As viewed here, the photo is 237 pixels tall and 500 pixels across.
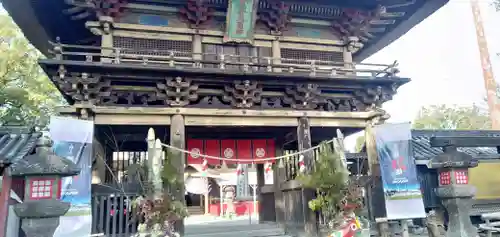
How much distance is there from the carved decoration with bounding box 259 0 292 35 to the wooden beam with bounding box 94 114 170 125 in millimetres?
4058

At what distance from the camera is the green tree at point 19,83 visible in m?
15.0

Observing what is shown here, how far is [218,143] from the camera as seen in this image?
10.7m

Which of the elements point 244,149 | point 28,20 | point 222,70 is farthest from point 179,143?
point 28,20

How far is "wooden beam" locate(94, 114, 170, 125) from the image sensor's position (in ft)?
26.4

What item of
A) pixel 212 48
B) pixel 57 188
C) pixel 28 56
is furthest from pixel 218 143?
pixel 28 56

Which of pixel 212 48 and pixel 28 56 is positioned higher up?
pixel 28 56

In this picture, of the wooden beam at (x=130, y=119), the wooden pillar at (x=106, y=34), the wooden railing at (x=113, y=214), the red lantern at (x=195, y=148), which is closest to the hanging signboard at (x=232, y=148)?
the red lantern at (x=195, y=148)

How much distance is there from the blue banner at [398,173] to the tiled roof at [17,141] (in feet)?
26.6

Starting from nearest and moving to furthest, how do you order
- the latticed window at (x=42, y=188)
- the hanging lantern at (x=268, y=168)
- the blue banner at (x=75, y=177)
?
1. the latticed window at (x=42, y=188)
2. the blue banner at (x=75, y=177)
3. the hanging lantern at (x=268, y=168)

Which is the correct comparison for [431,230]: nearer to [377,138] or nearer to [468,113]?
[377,138]

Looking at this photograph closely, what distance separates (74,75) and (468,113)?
4016 centimetres

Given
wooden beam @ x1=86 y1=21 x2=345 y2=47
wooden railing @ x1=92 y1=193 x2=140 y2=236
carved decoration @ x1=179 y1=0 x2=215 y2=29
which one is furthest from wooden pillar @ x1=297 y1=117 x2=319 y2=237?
wooden railing @ x1=92 y1=193 x2=140 y2=236

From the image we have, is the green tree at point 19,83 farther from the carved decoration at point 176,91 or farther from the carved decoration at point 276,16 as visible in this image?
the carved decoration at point 276,16

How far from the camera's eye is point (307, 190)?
8555mm
